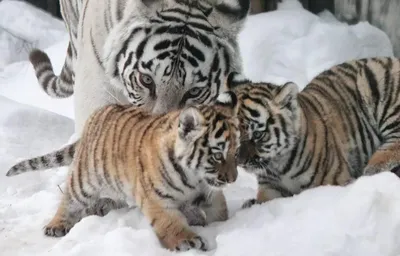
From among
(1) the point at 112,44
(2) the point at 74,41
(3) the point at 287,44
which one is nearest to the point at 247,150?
(1) the point at 112,44

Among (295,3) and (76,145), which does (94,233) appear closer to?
(76,145)

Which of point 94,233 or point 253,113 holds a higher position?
point 253,113

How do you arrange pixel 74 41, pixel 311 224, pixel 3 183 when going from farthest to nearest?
pixel 74 41
pixel 3 183
pixel 311 224

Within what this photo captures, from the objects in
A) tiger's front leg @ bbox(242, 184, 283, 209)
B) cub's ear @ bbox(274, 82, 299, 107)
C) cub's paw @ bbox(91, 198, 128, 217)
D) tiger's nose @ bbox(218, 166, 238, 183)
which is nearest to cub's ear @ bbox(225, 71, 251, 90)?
cub's ear @ bbox(274, 82, 299, 107)

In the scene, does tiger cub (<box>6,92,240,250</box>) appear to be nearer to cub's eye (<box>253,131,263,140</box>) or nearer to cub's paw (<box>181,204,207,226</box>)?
cub's paw (<box>181,204,207,226</box>)

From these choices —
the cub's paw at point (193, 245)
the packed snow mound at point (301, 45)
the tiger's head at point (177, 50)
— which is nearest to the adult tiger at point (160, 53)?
the tiger's head at point (177, 50)

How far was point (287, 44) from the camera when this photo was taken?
5.46 m

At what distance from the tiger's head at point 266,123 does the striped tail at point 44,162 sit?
0.82 metres

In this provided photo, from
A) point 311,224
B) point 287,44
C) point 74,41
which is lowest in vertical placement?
point 287,44

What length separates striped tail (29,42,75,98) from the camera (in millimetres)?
4586

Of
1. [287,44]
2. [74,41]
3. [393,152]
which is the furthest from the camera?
[287,44]

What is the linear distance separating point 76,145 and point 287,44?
266cm

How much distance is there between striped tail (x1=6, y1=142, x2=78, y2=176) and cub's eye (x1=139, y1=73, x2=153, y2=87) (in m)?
0.38

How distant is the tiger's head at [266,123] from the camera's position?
269 centimetres
